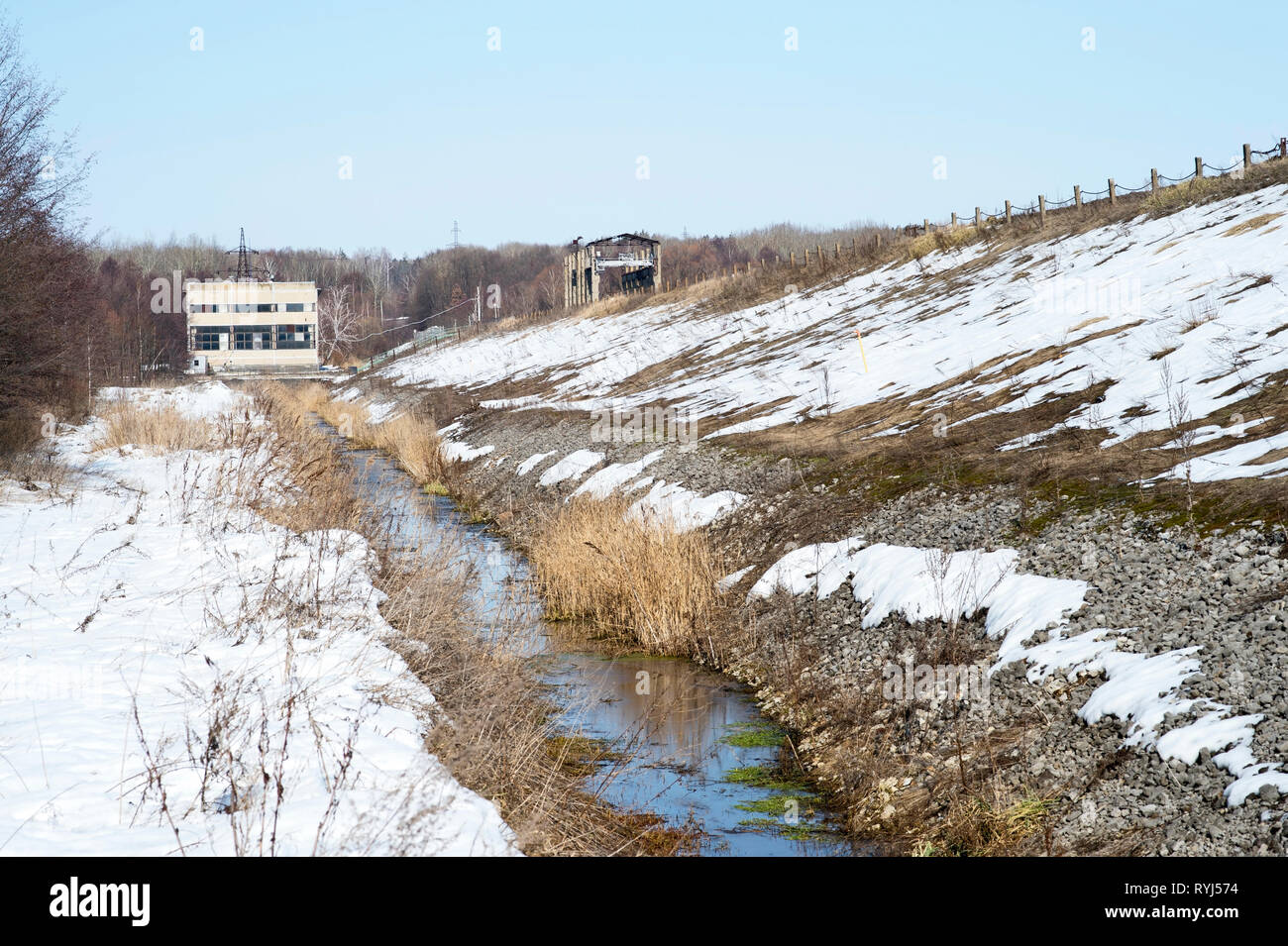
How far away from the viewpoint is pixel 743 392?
23609 millimetres

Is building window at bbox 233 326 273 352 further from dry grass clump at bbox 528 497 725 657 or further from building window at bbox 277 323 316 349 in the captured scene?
dry grass clump at bbox 528 497 725 657

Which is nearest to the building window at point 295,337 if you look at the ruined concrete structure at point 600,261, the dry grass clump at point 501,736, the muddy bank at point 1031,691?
the ruined concrete structure at point 600,261

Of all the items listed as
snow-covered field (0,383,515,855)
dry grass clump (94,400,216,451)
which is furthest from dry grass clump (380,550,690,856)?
dry grass clump (94,400,216,451)

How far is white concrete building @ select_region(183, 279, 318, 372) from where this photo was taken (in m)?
78.3

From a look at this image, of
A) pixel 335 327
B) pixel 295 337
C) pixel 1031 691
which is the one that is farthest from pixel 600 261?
pixel 1031 691

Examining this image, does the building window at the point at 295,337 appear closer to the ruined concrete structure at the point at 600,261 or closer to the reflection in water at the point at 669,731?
the ruined concrete structure at the point at 600,261

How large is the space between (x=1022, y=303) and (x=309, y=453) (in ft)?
51.7

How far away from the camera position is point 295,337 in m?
79.8

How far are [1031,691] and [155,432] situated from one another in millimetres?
19103

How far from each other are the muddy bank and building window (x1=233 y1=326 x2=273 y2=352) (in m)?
75.5

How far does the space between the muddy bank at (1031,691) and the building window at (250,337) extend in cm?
7545
